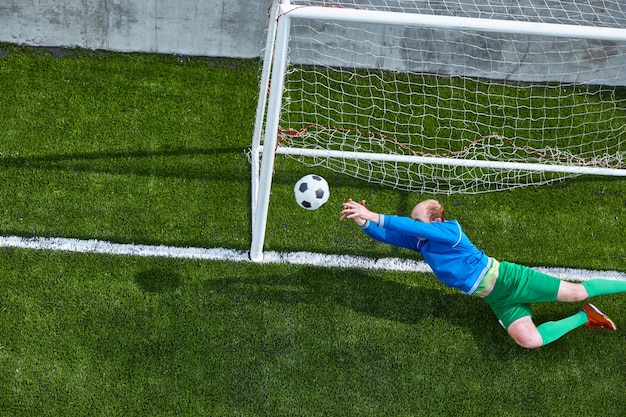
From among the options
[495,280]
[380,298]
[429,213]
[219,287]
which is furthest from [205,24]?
[495,280]

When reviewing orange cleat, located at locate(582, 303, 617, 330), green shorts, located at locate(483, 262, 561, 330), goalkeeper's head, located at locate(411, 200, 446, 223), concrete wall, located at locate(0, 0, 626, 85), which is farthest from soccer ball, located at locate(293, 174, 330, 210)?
orange cleat, located at locate(582, 303, 617, 330)

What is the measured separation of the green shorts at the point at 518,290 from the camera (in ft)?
15.2

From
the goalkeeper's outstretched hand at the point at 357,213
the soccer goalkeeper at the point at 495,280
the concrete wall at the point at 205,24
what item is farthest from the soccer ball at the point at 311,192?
the concrete wall at the point at 205,24

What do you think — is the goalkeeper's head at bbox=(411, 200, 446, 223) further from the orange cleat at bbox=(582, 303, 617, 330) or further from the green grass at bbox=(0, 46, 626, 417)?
the orange cleat at bbox=(582, 303, 617, 330)

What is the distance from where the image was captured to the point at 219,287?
492 cm

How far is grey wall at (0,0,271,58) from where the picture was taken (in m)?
5.75

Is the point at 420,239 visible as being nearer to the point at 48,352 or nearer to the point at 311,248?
the point at 311,248

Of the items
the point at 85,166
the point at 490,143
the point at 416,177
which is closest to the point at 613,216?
the point at 490,143

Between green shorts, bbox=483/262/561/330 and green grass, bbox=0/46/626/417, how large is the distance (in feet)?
1.03

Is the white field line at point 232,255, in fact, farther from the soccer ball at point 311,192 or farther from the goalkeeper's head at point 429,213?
the soccer ball at point 311,192

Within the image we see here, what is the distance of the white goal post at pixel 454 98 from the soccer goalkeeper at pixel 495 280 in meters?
0.99

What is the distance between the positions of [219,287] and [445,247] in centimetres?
184

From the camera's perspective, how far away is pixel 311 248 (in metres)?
5.15

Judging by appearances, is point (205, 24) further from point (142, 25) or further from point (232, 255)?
point (232, 255)
